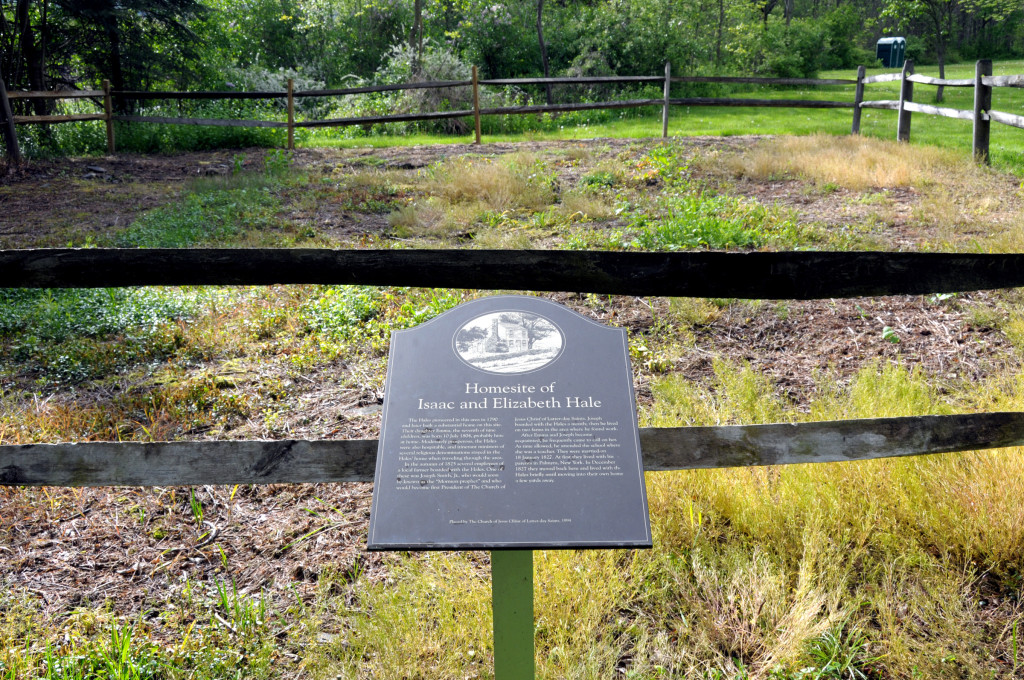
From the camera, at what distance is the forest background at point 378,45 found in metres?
17.1

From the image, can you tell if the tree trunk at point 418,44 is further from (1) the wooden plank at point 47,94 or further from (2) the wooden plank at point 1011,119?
(2) the wooden plank at point 1011,119

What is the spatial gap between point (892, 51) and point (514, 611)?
39.4 m

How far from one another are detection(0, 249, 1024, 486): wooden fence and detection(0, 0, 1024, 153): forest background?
14027 millimetres

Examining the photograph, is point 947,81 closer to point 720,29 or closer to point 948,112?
point 948,112

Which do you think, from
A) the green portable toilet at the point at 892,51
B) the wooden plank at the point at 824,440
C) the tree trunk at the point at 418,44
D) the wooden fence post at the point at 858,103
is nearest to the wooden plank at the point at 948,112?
the wooden fence post at the point at 858,103

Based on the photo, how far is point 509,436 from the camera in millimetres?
2043

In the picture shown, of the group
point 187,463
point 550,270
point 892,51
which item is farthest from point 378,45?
point 187,463

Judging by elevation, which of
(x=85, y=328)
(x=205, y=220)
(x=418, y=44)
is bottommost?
(x=85, y=328)

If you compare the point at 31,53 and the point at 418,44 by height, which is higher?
the point at 418,44

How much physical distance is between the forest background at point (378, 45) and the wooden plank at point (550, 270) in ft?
45.6

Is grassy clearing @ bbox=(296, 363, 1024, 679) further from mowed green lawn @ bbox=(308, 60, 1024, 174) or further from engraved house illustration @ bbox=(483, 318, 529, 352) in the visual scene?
mowed green lawn @ bbox=(308, 60, 1024, 174)

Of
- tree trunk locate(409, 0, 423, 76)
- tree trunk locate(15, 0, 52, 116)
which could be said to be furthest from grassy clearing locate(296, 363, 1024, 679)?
tree trunk locate(409, 0, 423, 76)

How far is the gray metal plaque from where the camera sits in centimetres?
189

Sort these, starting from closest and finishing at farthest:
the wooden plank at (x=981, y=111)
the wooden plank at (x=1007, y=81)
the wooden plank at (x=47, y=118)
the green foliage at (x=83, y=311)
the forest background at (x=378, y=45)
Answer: the green foliage at (x=83, y=311) → the wooden plank at (x=1007, y=81) → the wooden plank at (x=981, y=111) → the wooden plank at (x=47, y=118) → the forest background at (x=378, y=45)
